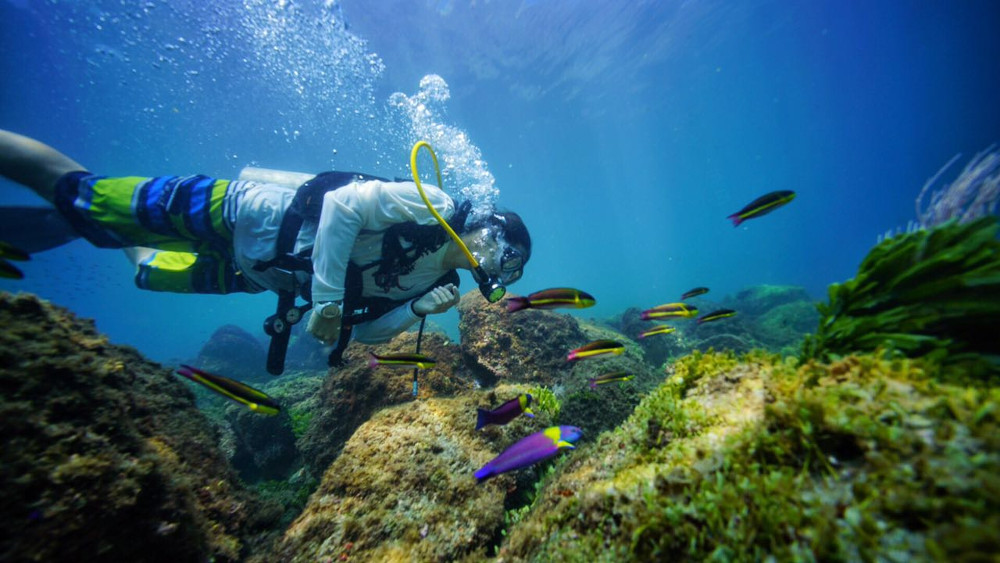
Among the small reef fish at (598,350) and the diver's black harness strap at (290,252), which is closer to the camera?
the small reef fish at (598,350)

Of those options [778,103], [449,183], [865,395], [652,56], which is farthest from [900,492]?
[778,103]

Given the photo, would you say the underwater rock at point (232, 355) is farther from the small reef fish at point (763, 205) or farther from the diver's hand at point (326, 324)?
the small reef fish at point (763, 205)

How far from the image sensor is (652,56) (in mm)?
28391

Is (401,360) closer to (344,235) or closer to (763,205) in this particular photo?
(344,235)

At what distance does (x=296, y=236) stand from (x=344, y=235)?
1.04 meters

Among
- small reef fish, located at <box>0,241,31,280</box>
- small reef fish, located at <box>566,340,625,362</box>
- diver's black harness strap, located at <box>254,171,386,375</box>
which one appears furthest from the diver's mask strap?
small reef fish, located at <box>0,241,31,280</box>

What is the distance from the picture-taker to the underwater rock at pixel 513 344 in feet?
18.9

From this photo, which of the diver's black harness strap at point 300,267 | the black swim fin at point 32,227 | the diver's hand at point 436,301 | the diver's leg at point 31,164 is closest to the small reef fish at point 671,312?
the diver's hand at point 436,301

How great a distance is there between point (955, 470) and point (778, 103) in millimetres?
73122

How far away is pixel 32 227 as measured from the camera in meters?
3.73

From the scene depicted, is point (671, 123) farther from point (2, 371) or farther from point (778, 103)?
point (2, 371)

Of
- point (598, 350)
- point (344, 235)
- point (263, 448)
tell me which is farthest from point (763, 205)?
point (263, 448)

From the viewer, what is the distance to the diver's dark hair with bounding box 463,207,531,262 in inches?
174

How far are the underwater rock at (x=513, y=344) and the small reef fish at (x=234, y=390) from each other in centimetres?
350
